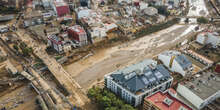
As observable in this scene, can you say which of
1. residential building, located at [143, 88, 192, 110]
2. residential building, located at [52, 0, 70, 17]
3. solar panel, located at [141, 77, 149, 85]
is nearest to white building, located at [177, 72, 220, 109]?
residential building, located at [143, 88, 192, 110]

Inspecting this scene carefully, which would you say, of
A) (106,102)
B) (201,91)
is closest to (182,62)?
(201,91)

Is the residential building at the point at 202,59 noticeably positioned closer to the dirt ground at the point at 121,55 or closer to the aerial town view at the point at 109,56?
the aerial town view at the point at 109,56

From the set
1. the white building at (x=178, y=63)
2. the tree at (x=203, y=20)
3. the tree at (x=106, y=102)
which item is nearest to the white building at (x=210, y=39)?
the white building at (x=178, y=63)

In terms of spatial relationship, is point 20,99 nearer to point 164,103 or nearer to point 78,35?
point 78,35

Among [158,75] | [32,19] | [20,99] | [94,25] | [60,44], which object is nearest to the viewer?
[158,75]

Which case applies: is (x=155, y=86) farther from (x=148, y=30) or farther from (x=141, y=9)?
(x=141, y=9)

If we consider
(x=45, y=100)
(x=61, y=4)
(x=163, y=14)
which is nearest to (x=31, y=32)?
(x=61, y=4)
